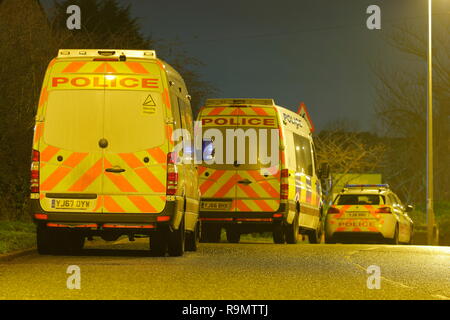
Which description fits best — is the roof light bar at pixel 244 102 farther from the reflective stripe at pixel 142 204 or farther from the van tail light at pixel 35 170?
the van tail light at pixel 35 170

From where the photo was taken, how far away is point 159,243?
16312 millimetres

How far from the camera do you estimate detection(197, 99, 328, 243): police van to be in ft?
67.6

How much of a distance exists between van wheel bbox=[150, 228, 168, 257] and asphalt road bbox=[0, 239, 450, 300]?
0.20 m

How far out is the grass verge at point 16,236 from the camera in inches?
671

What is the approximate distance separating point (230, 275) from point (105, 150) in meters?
3.33

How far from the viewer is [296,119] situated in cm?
2292

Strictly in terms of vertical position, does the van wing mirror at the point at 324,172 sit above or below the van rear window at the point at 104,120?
below

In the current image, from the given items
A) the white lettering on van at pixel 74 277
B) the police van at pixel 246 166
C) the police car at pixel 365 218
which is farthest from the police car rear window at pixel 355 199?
the white lettering on van at pixel 74 277

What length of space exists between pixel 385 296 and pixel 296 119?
1228 centimetres

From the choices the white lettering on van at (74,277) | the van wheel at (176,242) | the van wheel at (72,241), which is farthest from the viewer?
the van wheel at (72,241)

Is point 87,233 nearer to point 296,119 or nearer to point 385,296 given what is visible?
point 385,296

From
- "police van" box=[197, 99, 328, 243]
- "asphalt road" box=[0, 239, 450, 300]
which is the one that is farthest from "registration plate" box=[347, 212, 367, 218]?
"asphalt road" box=[0, 239, 450, 300]

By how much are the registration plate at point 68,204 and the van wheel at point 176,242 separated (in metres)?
1.40
